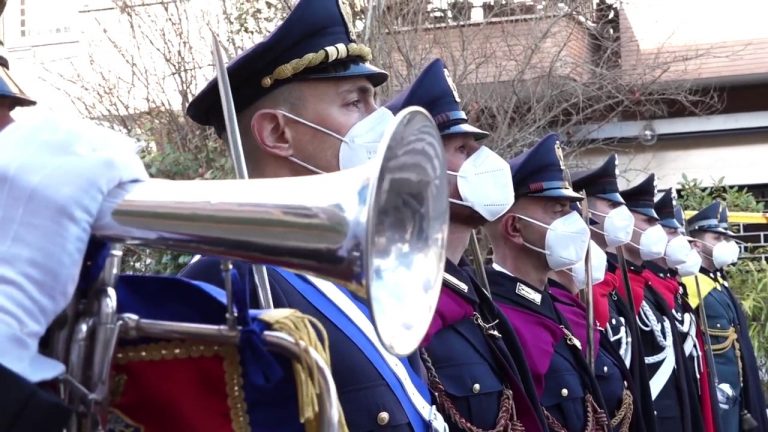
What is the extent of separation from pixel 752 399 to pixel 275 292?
597 centimetres

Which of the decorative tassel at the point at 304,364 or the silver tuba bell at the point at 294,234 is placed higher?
the silver tuba bell at the point at 294,234

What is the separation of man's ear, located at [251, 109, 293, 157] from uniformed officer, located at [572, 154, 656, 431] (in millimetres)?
2712

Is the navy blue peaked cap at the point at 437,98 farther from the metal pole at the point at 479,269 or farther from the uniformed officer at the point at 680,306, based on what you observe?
the uniformed officer at the point at 680,306

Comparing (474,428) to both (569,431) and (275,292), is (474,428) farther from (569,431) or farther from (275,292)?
(275,292)

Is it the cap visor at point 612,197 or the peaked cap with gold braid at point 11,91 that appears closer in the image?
the peaked cap with gold braid at point 11,91

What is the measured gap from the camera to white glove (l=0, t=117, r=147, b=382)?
4.00 ft

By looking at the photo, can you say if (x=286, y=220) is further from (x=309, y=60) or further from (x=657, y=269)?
(x=657, y=269)

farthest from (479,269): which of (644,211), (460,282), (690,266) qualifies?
(690,266)

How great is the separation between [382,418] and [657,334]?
380 cm

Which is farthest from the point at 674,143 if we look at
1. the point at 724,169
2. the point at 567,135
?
the point at 567,135

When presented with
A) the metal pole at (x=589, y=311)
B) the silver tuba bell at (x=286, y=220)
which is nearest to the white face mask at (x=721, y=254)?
the metal pole at (x=589, y=311)

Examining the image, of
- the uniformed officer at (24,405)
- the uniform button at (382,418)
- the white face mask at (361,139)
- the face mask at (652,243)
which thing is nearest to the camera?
the uniformed officer at (24,405)

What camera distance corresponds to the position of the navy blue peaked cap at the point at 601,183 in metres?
5.74

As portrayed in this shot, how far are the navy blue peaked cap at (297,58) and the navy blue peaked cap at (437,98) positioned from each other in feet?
2.87
